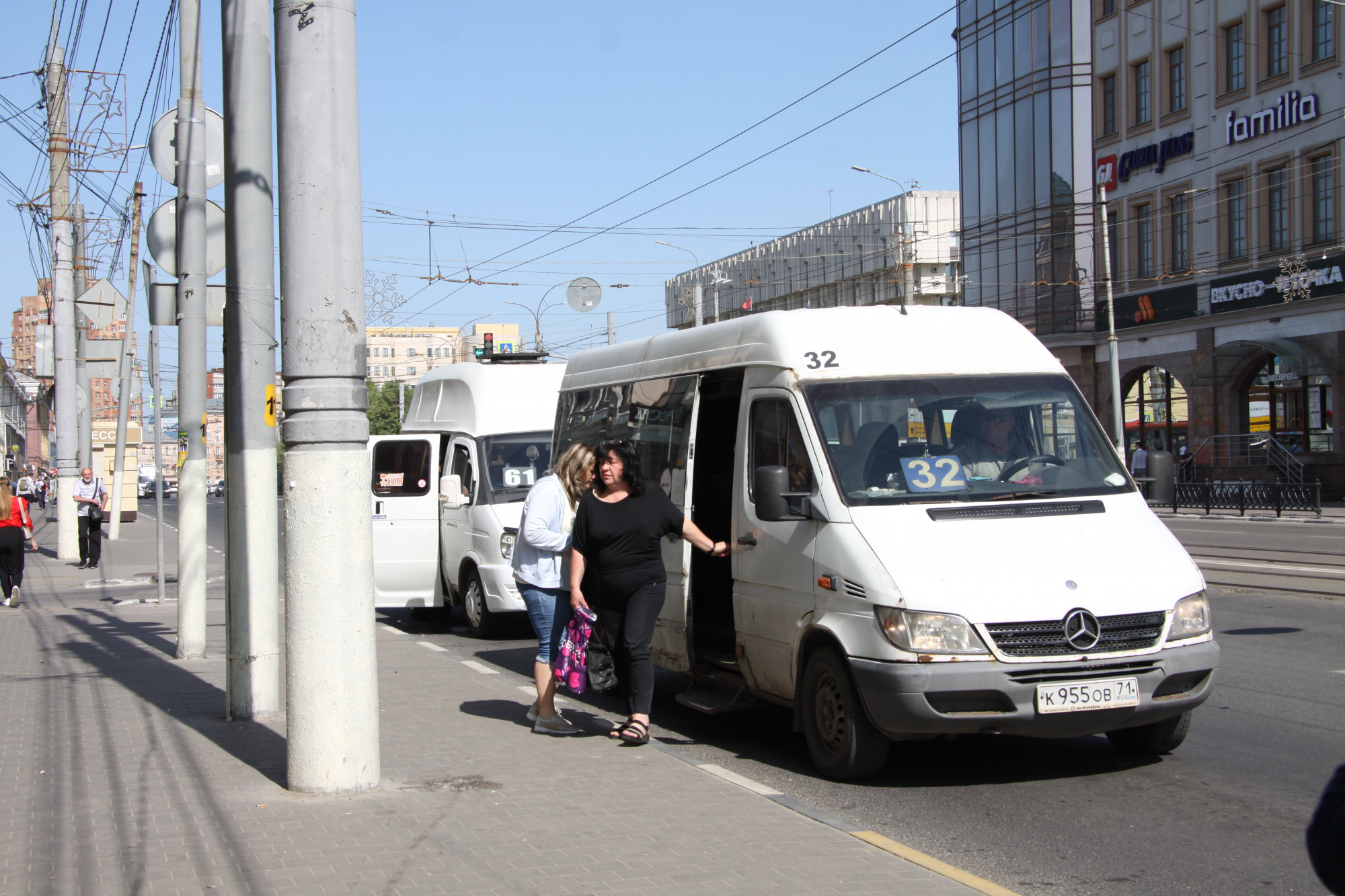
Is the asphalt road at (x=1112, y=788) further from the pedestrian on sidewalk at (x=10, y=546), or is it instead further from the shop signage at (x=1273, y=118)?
the shop signage at (x=1273, y=118)

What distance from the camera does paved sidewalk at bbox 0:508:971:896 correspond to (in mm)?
4676

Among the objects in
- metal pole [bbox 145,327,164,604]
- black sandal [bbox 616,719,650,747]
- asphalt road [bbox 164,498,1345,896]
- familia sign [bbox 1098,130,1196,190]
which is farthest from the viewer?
familia sign [bbox 1098,130,1196,190]

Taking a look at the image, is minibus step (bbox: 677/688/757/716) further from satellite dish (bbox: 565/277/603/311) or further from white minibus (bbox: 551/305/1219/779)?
satellite dish (bbox: 565/277/603/311)

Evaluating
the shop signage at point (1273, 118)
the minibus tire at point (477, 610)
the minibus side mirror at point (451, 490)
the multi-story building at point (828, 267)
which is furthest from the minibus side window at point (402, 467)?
the multi-story building at point (828, 267)

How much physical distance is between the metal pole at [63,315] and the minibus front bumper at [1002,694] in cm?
2269

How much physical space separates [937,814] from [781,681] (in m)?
1.32

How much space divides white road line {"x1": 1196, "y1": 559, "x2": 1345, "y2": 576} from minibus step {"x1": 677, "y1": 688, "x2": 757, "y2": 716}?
10568mm

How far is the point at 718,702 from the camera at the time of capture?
307 inches

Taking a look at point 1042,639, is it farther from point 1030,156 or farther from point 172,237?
point 1030,156

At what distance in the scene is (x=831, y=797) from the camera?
635 centimetres

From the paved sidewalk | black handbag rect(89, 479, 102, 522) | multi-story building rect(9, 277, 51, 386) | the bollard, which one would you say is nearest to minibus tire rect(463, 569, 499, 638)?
the paved sidewalk

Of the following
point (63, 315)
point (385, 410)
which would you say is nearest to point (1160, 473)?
point (63, 315)

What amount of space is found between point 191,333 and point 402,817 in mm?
5900

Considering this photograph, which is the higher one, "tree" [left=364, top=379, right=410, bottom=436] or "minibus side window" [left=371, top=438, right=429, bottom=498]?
"tree" [left=364, top=379, right=410, bottom=436]
